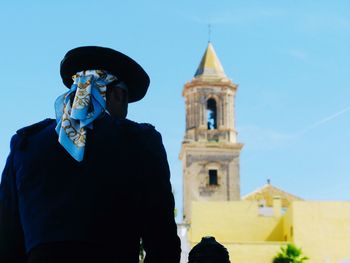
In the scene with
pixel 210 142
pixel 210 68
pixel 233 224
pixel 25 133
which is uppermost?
pixel 210 68

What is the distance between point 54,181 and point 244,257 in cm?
3524

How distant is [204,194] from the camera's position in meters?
52.9

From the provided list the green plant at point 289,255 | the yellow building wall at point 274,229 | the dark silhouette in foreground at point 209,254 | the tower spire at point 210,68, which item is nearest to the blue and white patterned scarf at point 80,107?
the dark silhouette in foreground at point 209,254

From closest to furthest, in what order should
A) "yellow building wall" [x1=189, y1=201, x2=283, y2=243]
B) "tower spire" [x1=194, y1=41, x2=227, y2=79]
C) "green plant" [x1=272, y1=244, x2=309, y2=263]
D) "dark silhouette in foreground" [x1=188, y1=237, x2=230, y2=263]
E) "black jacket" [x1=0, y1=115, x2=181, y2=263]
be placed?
"black jacket" [x1=0, y1=115, x2=181, y2=263], "dark silhouette in foreground" [x1=188, y1=237, x2=230, y2=263], "green plant" [x1=272, y1=244, x2=309, y2=263], "yellow building wall" [x1=189, y1=201, x2=283, y2=243], "tower spire" [x1=194, y1=41, x2=227, y2=79]

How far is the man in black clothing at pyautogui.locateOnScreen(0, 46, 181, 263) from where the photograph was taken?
3176 millimetres

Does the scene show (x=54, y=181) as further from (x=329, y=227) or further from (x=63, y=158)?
(x=329, y=227)

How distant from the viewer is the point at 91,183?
3242 millimetres

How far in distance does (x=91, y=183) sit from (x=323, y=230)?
37413mm

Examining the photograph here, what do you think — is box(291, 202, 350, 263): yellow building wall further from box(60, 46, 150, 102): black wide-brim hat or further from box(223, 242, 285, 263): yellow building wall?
box(60, 46, 150, 102): black wide-brim hat

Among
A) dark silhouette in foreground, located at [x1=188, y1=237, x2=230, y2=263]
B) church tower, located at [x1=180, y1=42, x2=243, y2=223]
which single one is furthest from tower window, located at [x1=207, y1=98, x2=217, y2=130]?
dark silhouette in foreground, located at [x1=188, y1=237, x2=230, y2=263]

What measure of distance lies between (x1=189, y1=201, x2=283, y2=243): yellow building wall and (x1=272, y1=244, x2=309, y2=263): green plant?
3686 millimetres

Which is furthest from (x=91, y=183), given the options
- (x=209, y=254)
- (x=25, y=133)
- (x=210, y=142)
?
(x=210, y=142)

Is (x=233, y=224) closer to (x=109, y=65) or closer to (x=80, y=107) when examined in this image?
(x=109, y=65)

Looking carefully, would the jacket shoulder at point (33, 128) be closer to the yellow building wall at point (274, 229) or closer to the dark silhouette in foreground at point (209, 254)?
the dark silhouette in foreground at point (209, 254)
